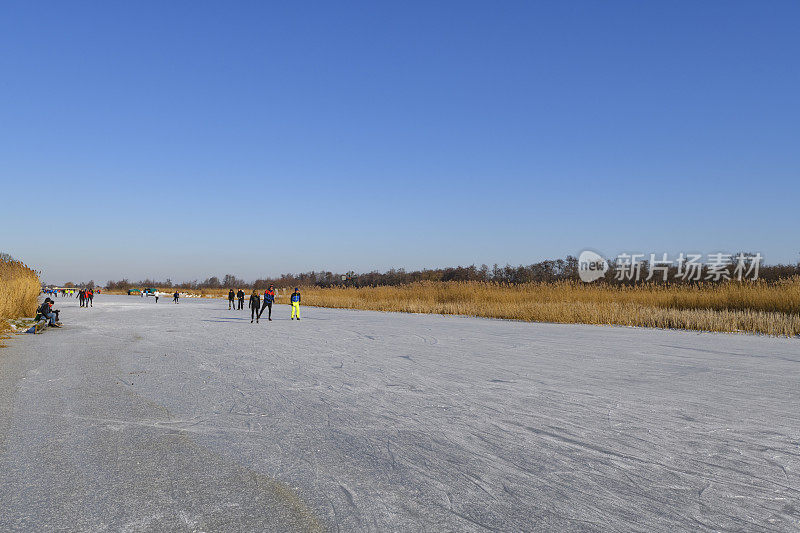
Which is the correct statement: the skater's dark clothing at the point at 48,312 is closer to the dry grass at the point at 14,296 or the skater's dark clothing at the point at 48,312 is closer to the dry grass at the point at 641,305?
the dry grass at the point at 14,296

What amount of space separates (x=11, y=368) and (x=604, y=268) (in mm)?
33956

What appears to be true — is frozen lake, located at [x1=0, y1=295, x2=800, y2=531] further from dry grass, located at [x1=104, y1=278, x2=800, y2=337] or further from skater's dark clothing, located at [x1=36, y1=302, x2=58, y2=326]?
dry grass, located at [x1=104, y1=278, x2=800, y2=337]

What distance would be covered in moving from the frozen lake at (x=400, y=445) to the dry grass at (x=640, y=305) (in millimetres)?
7806

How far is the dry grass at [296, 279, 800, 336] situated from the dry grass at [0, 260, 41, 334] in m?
17.4

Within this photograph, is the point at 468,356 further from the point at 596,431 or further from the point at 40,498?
the point at 40,498

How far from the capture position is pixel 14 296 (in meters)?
17.7

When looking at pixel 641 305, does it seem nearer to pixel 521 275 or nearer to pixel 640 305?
pixel 640 305

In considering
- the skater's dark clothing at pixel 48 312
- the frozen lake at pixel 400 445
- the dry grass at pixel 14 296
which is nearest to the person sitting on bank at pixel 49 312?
the skater's dark clothing at pixel 48 312

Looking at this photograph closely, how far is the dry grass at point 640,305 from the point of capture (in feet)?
52.3

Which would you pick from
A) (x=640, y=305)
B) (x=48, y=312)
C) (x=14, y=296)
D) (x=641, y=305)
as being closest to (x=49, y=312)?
(x=48, y=312)

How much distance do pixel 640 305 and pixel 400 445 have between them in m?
19.3

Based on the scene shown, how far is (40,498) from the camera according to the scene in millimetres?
3170

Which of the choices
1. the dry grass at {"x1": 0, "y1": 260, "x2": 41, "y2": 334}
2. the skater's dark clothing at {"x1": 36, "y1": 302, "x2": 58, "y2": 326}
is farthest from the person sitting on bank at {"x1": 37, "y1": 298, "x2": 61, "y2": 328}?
the dry grass at {"x1": 0, "y1": 260, "x2": 41, "y2": 334}

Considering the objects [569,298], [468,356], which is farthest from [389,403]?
[569,298]
